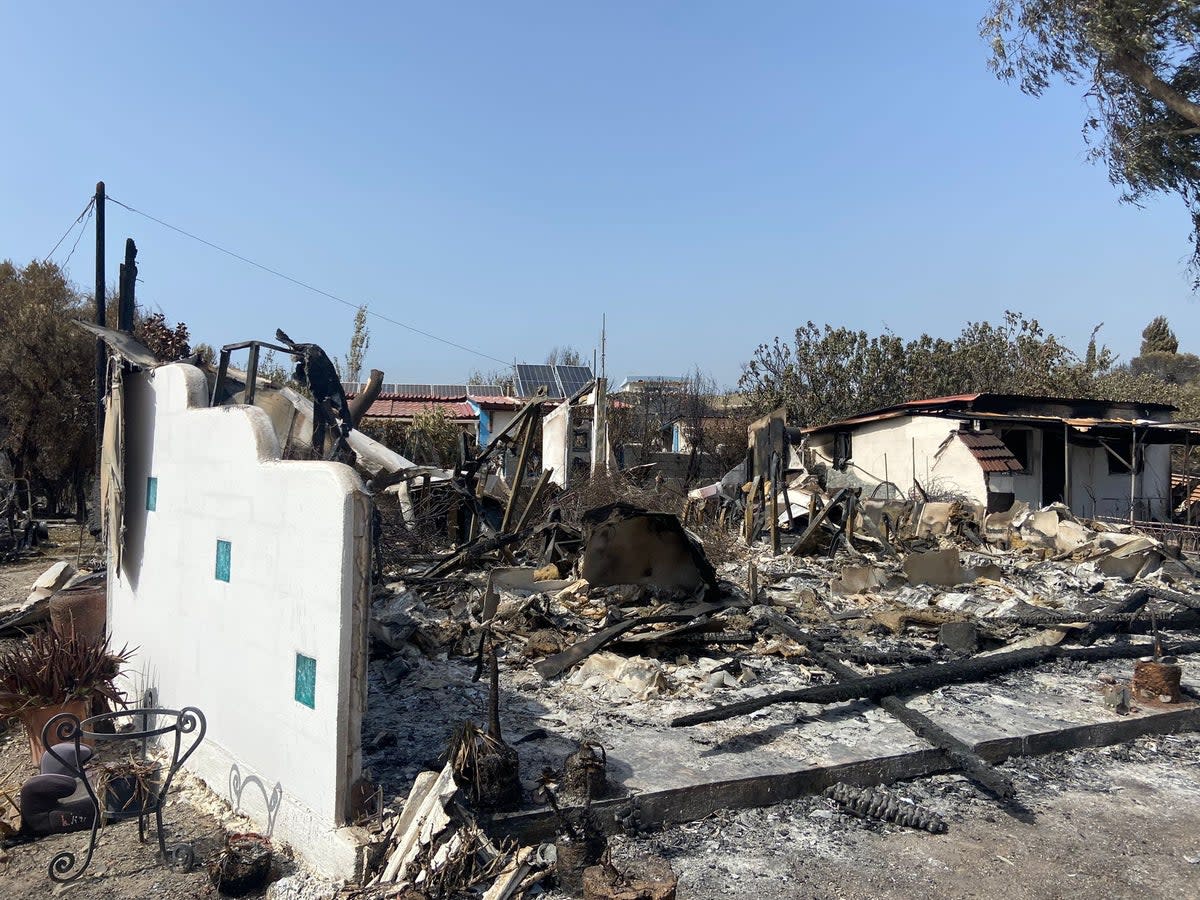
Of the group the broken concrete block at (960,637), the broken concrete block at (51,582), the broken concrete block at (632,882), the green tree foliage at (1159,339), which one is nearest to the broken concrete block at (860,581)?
the broken concrete block at (960,637)

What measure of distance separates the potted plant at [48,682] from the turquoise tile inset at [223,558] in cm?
146

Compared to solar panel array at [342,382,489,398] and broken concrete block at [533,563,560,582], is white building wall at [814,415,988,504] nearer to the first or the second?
broken concrete block at [533,563,560,582]

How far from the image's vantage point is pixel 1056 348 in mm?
29531

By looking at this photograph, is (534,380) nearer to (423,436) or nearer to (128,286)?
(423,436)

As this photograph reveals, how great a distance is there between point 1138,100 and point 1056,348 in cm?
1959

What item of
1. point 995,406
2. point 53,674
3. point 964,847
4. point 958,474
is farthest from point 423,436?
point 964,847

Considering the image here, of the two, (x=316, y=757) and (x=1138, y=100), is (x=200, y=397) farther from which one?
(x=1138, y=100)

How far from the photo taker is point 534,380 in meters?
31.8

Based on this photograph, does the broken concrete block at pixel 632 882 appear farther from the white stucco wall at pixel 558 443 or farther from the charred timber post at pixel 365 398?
the white stucco wall at pixel 558 443

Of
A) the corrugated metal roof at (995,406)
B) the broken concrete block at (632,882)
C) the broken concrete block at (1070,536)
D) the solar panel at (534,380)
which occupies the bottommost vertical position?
the broken concrete block at (632,882)

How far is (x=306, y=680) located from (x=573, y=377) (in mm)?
27882

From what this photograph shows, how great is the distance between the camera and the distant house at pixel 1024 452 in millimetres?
18312

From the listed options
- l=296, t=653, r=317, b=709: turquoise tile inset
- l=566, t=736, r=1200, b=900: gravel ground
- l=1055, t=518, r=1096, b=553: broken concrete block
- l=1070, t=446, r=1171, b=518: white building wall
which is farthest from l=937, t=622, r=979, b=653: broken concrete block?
l=1070, t=446, r=1171, b=518: white building wall

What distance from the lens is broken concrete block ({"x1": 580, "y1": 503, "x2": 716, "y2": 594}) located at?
9.63m
